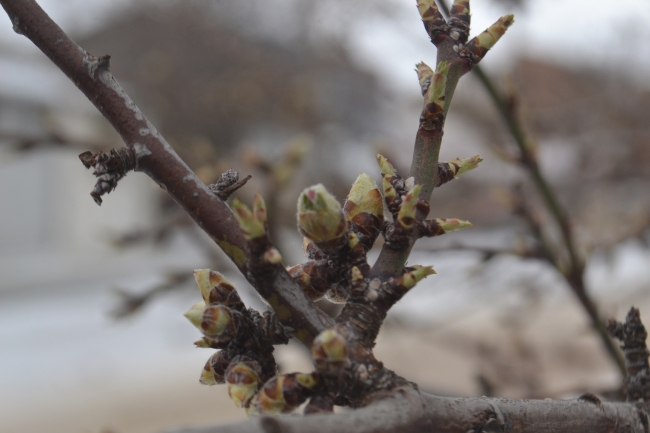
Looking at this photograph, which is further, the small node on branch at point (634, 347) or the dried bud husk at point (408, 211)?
the small node on branch at point (634, 347)

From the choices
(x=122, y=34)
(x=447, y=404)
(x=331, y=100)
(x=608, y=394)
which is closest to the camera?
(x=447, y=404)

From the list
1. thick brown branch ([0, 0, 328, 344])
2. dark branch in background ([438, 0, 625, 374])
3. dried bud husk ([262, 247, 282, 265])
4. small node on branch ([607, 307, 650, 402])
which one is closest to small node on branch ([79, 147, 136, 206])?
thick brown branch ([0, 0, 328, 344])

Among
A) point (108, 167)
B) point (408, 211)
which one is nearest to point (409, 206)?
point (408, 211)

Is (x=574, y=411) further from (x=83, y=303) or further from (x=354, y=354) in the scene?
(x=83, y=303)

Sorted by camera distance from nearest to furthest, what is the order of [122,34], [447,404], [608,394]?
[447,404] → [608,394] → [122,34]

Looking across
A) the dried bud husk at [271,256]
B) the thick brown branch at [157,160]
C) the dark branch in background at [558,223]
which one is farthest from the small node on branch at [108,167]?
the dark branch in background at [558,223]

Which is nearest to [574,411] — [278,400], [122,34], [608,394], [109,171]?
[278,400]

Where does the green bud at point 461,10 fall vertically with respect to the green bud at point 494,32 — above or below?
above

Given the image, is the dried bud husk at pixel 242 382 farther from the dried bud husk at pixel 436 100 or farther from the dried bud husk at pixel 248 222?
the dried bud husk at pixel 436 100
